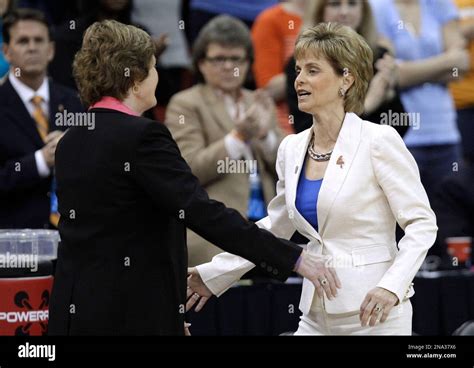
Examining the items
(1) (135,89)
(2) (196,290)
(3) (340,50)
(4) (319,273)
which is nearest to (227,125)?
(2) (196,290)

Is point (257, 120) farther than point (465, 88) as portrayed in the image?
No

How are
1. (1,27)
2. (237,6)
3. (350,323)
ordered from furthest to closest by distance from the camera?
(237,6) < (1,27) < (350,323)

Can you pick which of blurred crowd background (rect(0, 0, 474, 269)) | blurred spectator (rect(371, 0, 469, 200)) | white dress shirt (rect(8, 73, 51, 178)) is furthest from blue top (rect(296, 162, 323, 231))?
blurred spectator (rect(371, 0, 469, 200))

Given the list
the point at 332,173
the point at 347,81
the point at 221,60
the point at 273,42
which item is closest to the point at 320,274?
the point at 332,173

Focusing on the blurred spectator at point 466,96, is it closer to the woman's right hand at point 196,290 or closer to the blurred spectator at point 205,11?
the blurred spectator at point 205,11

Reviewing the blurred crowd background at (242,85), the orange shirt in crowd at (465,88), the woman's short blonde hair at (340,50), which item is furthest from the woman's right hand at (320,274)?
the orange shirt in crowd at (465,88)

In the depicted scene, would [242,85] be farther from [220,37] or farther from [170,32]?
[170,32]

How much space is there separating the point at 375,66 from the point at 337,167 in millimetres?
2703

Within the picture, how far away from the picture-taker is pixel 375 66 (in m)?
6.97

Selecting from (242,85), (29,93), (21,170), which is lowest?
(21,170)

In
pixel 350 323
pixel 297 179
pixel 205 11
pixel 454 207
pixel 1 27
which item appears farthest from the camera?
pixel 205 11

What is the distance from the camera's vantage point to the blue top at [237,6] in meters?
7.82

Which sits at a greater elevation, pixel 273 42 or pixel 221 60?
pixel 273 42

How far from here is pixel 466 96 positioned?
26.6ft
